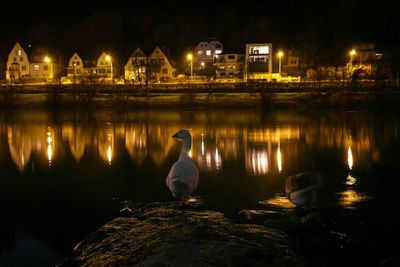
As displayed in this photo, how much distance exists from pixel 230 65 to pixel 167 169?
3158 inches

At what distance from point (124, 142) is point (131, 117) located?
77.5 ft

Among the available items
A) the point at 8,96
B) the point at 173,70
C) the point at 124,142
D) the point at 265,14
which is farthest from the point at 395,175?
the point at 265,14

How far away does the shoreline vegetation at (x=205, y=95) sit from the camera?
238ft

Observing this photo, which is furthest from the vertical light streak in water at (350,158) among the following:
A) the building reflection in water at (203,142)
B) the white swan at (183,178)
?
the white swan at (183,178)

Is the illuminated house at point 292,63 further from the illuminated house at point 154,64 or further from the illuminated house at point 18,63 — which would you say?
the illuminated house at point 18,63

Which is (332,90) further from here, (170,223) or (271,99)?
(170,223)

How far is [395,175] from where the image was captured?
23562 mm

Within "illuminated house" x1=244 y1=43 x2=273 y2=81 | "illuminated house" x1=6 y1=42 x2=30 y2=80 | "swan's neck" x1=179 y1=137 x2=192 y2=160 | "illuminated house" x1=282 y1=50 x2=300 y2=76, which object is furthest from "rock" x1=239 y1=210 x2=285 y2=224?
"illuminated house" x1=6 y1=42 x2=30 y2=80

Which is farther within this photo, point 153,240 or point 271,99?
point 271,99

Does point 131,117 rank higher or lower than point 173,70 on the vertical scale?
lower

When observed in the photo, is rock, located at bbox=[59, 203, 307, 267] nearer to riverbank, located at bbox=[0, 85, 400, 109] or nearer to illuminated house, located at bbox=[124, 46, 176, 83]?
riverbank, located at bbox=[0, 85, 400, 109]

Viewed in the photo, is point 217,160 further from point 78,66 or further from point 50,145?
point 78,66

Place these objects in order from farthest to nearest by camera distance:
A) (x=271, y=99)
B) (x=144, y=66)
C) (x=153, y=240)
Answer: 1. (x=144, y=66)
2. (x=271, y=99)
3. (x=153, y=240)

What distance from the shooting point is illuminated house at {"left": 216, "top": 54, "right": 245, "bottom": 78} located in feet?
339
